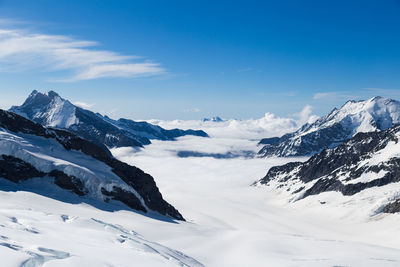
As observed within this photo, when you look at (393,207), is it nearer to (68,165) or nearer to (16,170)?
(68,165)

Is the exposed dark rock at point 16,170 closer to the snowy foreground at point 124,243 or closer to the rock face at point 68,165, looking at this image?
the rock face at point 68,165

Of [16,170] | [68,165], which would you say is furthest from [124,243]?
[16,170]

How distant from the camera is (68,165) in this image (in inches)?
2726

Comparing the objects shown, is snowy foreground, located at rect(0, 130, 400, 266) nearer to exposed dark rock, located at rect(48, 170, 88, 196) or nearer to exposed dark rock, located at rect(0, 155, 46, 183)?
exposed dark rock, located at rect(0, 155, 46, 183)

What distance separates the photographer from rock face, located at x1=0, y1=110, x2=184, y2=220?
6638cm

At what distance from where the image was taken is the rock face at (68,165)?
6638 cm

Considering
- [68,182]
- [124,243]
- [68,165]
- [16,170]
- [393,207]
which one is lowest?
[124,243]

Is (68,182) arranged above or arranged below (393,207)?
below

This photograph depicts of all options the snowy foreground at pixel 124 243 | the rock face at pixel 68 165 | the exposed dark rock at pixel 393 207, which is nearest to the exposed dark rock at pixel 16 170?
the rock face at pixel 68 165

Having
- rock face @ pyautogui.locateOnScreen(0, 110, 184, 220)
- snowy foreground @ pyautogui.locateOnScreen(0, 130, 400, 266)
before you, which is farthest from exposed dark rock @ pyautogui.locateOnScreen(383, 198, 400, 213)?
rock face @ pyautogui.locateOnScreen(0, 110, 184, 220)

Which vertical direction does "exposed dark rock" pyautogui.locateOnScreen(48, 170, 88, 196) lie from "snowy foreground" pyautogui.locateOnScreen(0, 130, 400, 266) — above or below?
above

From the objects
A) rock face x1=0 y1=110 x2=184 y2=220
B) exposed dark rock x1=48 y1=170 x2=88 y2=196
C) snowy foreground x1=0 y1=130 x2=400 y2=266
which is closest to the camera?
snowy foreground x1=0 y1=130 x2=400 y2=266

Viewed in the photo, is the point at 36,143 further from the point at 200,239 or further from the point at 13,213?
the point at 200,239

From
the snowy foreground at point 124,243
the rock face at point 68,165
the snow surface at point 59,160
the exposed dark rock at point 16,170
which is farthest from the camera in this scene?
the snow surface at point 59,160
